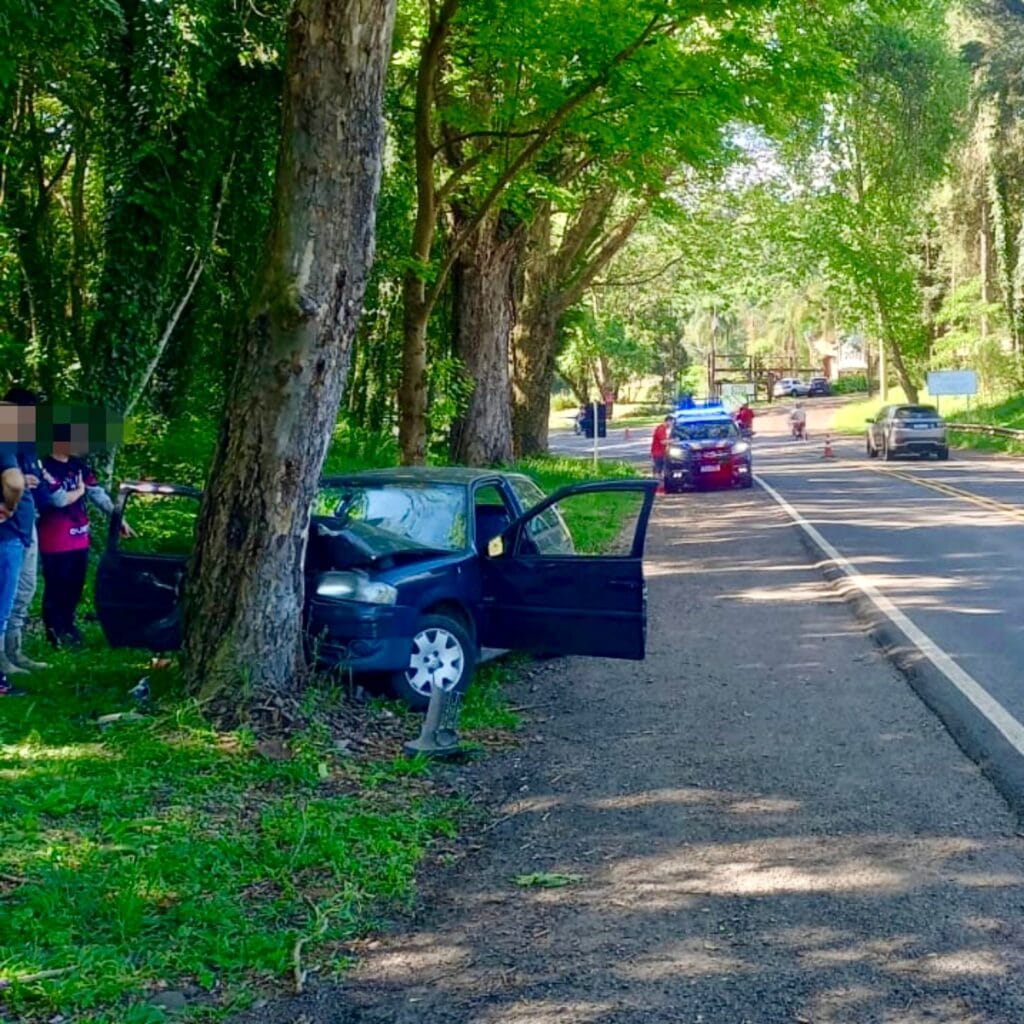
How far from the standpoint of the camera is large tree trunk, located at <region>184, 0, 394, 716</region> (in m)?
7.23

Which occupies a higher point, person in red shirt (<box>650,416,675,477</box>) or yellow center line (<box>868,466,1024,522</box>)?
person in red shirt (<box>650,416,675,477</box>)

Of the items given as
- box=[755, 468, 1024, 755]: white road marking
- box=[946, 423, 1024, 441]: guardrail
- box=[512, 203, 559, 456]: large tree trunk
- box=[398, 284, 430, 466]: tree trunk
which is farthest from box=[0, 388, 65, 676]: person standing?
box=[946, 423, 1024, 441]: guardrail

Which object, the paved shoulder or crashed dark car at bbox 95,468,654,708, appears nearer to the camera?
the paved shoulder

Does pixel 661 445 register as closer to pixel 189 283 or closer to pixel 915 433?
pixel 915 433

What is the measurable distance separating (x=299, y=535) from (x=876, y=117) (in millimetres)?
32803

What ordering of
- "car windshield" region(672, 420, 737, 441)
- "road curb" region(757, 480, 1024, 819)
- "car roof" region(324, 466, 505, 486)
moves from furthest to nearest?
1. "car windshield" region(672, 420, 737, 441)
2. "car roof" region(324, 466, 505, 486)
3. "road curb" region(757, 480, 1024, 819)

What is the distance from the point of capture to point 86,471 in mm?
9703

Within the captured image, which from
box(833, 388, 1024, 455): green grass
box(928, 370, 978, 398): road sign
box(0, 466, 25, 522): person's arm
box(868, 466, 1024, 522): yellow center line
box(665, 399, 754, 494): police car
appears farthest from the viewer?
box(928, 370, 978, 398): road sign

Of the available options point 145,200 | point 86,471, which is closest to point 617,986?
point 86,471

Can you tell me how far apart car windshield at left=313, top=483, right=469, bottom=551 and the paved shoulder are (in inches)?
50.3

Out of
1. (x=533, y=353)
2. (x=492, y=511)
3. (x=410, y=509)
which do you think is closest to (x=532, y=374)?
(x=533, y=353)

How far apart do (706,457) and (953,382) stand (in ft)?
68.7

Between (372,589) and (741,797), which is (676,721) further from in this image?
(372,589)

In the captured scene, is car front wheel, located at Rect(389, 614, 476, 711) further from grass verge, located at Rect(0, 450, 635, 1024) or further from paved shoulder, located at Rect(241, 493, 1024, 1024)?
paved shoulder, located at Rect(241, 493, 1024, 1024)
